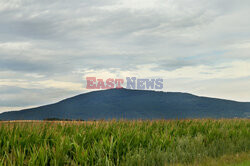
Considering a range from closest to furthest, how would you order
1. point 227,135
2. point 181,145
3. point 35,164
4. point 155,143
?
1. point 35,164
2. point 155,143
3. point 181,145
4. point 227,135

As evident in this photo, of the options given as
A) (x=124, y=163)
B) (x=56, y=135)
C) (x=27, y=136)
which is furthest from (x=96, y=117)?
(x=124, y=163)

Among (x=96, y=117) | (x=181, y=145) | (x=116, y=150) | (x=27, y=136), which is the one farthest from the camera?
(x=96, y=117)

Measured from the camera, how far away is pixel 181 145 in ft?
44.5

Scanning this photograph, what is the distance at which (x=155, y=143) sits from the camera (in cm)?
1260

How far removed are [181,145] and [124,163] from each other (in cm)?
433

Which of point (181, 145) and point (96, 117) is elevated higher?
point (96, 117)

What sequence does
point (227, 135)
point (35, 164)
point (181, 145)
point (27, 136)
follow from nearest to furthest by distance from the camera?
point (35, 164) < point (27, 136) < point (181, 145) < point (227, 135)

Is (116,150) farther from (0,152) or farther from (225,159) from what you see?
(225,159)

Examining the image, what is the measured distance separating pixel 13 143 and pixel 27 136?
2.97ft

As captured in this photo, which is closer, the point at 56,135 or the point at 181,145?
the point at 56,135

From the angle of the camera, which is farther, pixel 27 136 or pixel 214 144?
pixel 214 144

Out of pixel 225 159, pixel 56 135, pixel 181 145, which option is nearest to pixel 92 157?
pixel 56 135

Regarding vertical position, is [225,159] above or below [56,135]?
below

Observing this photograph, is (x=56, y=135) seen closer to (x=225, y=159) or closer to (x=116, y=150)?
(x=116, y=150)
